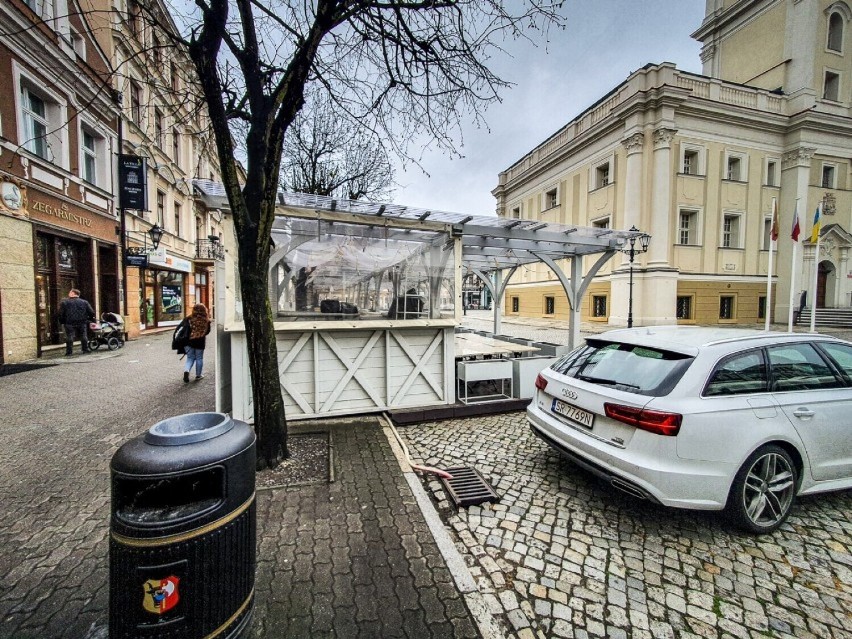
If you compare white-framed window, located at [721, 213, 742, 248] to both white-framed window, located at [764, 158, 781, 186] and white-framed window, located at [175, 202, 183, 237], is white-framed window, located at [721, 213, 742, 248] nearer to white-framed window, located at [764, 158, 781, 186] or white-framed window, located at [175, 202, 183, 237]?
white-framed window, located at [764, 158, 781, 186]

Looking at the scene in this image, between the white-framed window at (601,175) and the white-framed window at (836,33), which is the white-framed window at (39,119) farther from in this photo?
the white-framed window at (836,33)

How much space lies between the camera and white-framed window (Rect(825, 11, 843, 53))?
24.4 metres

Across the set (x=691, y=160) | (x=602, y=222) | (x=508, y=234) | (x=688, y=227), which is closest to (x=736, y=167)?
(x=691, y=160)

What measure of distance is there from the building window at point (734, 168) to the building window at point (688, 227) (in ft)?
11.4

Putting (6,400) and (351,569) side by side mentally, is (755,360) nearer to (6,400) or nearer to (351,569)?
(351,569)

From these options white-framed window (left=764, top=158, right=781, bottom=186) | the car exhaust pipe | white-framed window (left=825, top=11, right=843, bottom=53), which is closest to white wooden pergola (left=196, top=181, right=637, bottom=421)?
the car exhaust pipe

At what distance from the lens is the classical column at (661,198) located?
20.0 metres

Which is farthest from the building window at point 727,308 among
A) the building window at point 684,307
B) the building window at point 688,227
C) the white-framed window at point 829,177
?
the white-framed window at point 829,177

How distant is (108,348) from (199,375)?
6401 millimetres

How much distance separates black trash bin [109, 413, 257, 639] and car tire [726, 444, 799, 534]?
335 cm

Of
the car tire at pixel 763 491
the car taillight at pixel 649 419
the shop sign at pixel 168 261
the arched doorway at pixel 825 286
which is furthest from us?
the arched doorway at pixel 825 286

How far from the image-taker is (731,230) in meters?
23.4

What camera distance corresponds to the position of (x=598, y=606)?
2.20m

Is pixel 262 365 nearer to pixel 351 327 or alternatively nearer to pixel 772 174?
pixel 351 327
